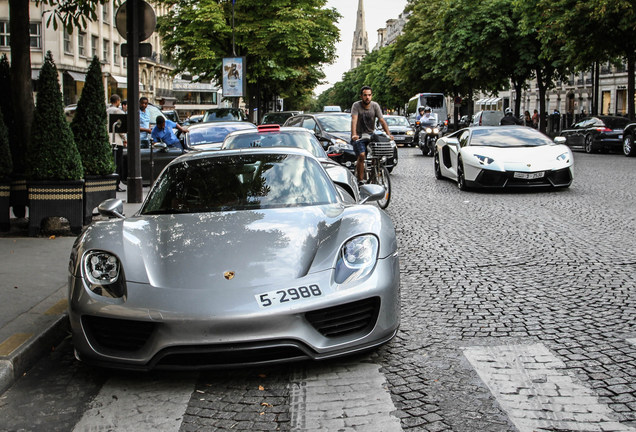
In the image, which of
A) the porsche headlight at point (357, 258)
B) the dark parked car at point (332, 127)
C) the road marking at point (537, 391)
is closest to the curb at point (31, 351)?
the porsche headlight at point (357, 258)

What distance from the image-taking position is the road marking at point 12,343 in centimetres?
447

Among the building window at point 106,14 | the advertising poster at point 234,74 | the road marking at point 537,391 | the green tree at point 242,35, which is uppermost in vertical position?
the building window at point 106,14

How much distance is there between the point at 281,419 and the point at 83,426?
3.09 feet

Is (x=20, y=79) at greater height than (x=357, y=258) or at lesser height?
greater

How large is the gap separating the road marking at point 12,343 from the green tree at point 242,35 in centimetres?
3800

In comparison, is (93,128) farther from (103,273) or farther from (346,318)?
(346,318)

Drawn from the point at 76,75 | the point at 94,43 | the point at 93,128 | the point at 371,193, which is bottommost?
the point at 371,193

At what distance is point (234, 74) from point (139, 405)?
30928 millimetres

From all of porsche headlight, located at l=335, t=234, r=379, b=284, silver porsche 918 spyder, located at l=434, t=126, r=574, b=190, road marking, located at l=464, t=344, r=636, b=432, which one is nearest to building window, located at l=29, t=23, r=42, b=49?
silver porsche 918 spyder, located at l=434, t=126, r=574, b=190

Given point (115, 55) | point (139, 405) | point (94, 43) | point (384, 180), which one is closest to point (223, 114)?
point (384, 180)

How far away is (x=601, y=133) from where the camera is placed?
30062 millimetres

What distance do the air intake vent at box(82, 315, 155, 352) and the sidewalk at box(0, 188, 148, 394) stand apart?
0.53 m

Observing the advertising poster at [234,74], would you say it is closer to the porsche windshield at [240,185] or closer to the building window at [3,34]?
the building window at [3,34]

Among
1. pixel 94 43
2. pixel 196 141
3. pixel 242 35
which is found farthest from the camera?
pixel 94 43
